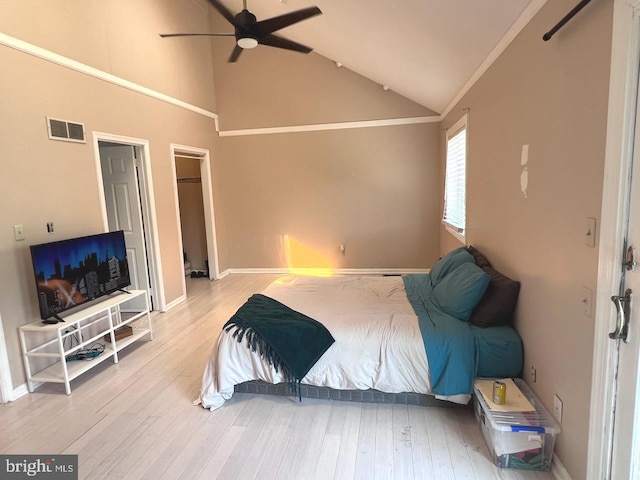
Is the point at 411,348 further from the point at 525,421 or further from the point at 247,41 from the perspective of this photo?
the point at 247,41

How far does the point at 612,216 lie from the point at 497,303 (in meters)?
1.17

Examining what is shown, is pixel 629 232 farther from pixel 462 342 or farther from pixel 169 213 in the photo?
pixel 169 213

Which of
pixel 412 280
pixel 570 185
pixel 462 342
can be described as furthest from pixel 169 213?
pixel 570 185

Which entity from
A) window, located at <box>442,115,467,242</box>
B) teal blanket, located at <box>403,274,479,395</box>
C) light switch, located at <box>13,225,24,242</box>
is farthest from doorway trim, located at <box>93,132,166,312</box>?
window, located at <box>442,115,467,242</box>

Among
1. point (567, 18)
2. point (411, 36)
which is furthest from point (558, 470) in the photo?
point (411, 36)

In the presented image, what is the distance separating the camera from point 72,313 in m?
3.17

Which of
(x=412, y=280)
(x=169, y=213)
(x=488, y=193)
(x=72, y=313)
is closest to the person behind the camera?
(x=488, y=193)

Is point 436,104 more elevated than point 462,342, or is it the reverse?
point 436,104

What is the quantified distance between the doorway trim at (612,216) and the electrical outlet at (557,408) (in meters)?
0.28

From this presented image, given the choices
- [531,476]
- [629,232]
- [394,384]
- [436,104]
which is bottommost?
[531,476]

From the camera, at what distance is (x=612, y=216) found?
4.40ft

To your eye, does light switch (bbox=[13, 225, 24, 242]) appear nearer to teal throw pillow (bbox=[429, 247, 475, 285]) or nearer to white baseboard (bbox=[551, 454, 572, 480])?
teal throw pillow (bbox=[429, 247, 475, 285])

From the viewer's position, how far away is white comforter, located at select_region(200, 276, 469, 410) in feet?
7.58

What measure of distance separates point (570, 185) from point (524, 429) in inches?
48.3
